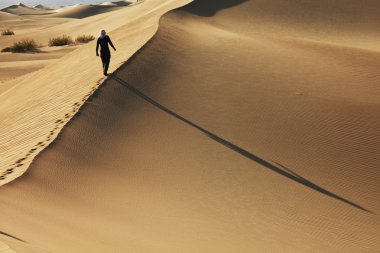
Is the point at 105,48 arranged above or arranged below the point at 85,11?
above

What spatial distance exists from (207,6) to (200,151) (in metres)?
11.9

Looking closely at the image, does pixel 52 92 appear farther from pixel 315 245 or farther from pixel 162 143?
pixel 315 245

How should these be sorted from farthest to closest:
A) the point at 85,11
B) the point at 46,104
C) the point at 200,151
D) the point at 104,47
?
the point at 85,11, the point at 46,104, the point at 104,47, the point at 200,151

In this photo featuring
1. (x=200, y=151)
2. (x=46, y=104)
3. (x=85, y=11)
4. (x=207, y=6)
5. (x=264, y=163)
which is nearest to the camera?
(x=264, y=163)

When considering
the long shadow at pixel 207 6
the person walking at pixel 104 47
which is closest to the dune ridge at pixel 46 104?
the person walking at pixel 104 47

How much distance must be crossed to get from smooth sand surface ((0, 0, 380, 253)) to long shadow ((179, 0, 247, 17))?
3055 mm

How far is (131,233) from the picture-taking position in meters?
6.54

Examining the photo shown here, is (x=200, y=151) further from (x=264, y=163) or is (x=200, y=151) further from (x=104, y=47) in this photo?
(x=104, y=47)

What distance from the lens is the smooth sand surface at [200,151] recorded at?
22.5 ft

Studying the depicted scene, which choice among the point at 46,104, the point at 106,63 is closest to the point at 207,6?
the point at 106,63

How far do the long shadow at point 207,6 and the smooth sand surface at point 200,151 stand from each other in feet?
10.0

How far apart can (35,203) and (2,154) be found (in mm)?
2922

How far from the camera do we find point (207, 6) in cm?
2058

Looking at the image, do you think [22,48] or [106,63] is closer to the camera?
[106,63]
